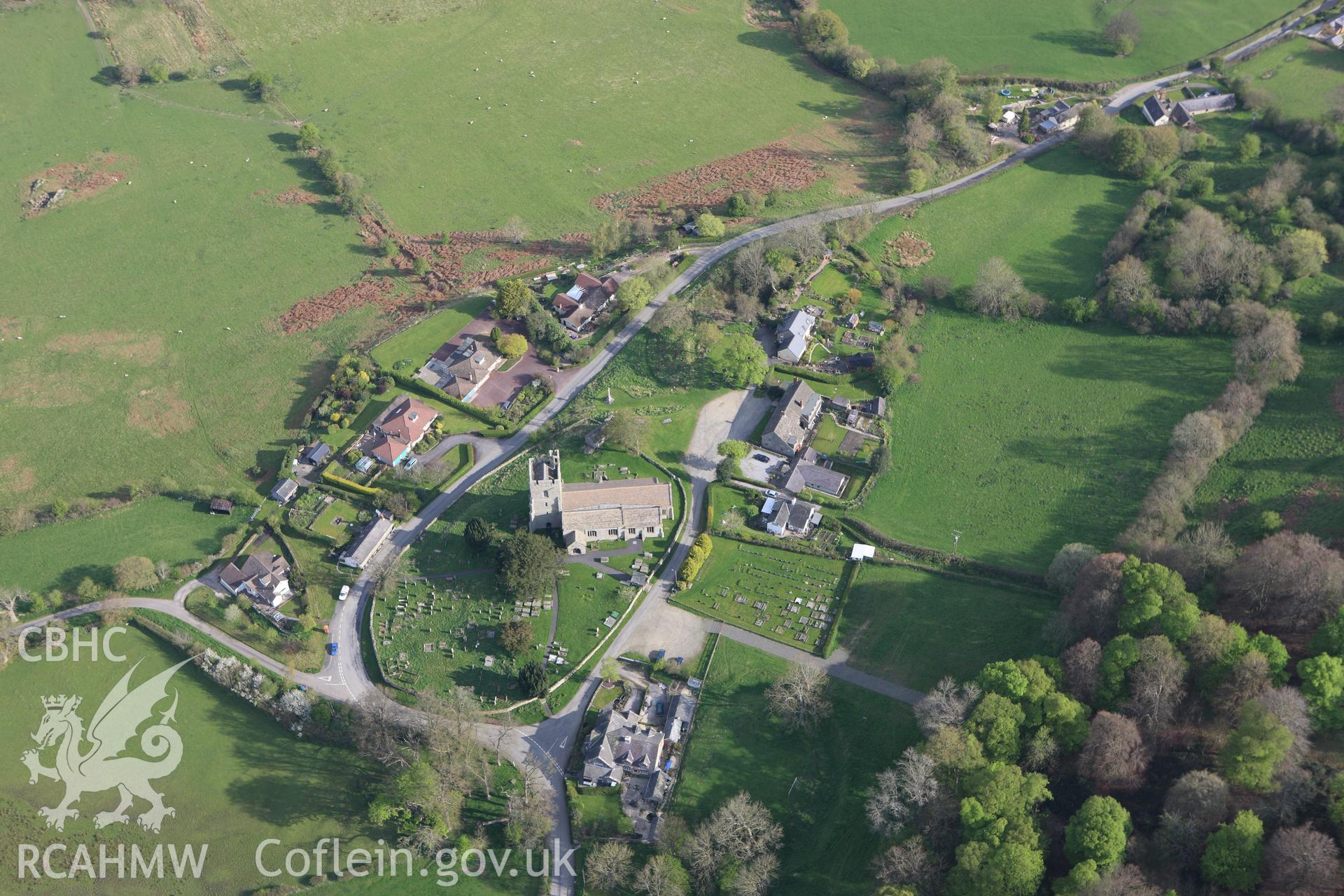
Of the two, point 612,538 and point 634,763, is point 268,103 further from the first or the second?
point 634,763

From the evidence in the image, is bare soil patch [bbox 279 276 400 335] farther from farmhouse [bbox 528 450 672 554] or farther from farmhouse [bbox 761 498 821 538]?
farmhouse [bbox 761 498 821 538]

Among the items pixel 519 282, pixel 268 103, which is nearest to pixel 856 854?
pixel 519 282

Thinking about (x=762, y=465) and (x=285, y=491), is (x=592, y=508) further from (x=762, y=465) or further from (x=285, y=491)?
(x=285, y=491)

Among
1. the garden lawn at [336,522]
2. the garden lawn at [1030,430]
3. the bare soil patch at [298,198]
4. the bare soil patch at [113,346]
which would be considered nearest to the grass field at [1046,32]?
the garden lawn at [1030,430]

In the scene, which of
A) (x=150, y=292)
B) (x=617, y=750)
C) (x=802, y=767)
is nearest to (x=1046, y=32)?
(x=802, y=767)

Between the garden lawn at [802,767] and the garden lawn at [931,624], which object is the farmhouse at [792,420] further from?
the garden lawn at [802,767]

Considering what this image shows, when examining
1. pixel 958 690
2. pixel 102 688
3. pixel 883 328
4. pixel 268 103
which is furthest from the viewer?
pixel 268 103
